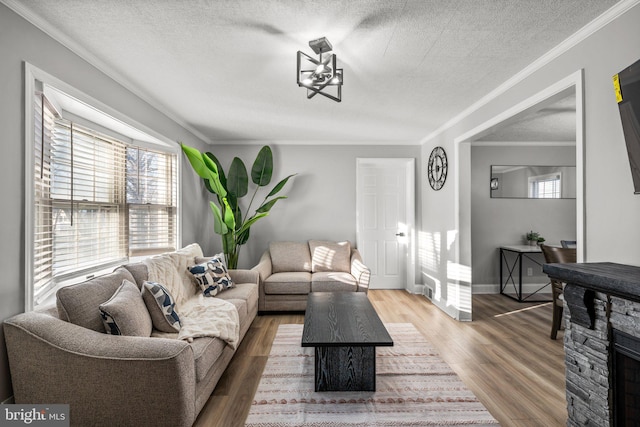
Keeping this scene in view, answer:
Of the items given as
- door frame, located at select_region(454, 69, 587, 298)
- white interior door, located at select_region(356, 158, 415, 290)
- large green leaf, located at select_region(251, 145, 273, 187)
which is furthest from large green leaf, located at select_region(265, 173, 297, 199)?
door frame, located at select_region(454, 69, 587, 298)

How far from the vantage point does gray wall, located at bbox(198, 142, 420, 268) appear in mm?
5000

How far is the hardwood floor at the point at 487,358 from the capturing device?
2.04m

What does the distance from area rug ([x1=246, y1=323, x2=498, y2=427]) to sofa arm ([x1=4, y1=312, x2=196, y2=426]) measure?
0.57 m

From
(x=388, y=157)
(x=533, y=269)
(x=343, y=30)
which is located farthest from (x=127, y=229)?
(x=533, y=269)

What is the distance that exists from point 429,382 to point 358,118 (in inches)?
111

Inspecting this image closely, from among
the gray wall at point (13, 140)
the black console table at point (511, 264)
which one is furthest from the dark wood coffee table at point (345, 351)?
the black console table at point (511, 264)

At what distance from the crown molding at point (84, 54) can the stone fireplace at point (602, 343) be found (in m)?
3.28

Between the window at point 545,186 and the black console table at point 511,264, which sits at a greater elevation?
the window at point 545,186

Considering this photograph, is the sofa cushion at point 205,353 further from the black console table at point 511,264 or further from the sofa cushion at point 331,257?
the black console table at point 511,264

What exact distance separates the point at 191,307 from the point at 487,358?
2.61m

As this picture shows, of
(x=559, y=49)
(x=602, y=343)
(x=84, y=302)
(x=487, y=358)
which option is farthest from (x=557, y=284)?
(x=84, y=302)

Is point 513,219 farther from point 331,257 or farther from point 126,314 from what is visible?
point 126,314

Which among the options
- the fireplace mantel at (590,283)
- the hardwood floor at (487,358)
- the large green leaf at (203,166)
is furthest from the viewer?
the large green leaf at (203,166)

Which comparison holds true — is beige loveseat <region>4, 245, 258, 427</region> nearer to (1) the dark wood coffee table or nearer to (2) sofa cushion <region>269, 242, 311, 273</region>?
(1) the dark wood coffee table
